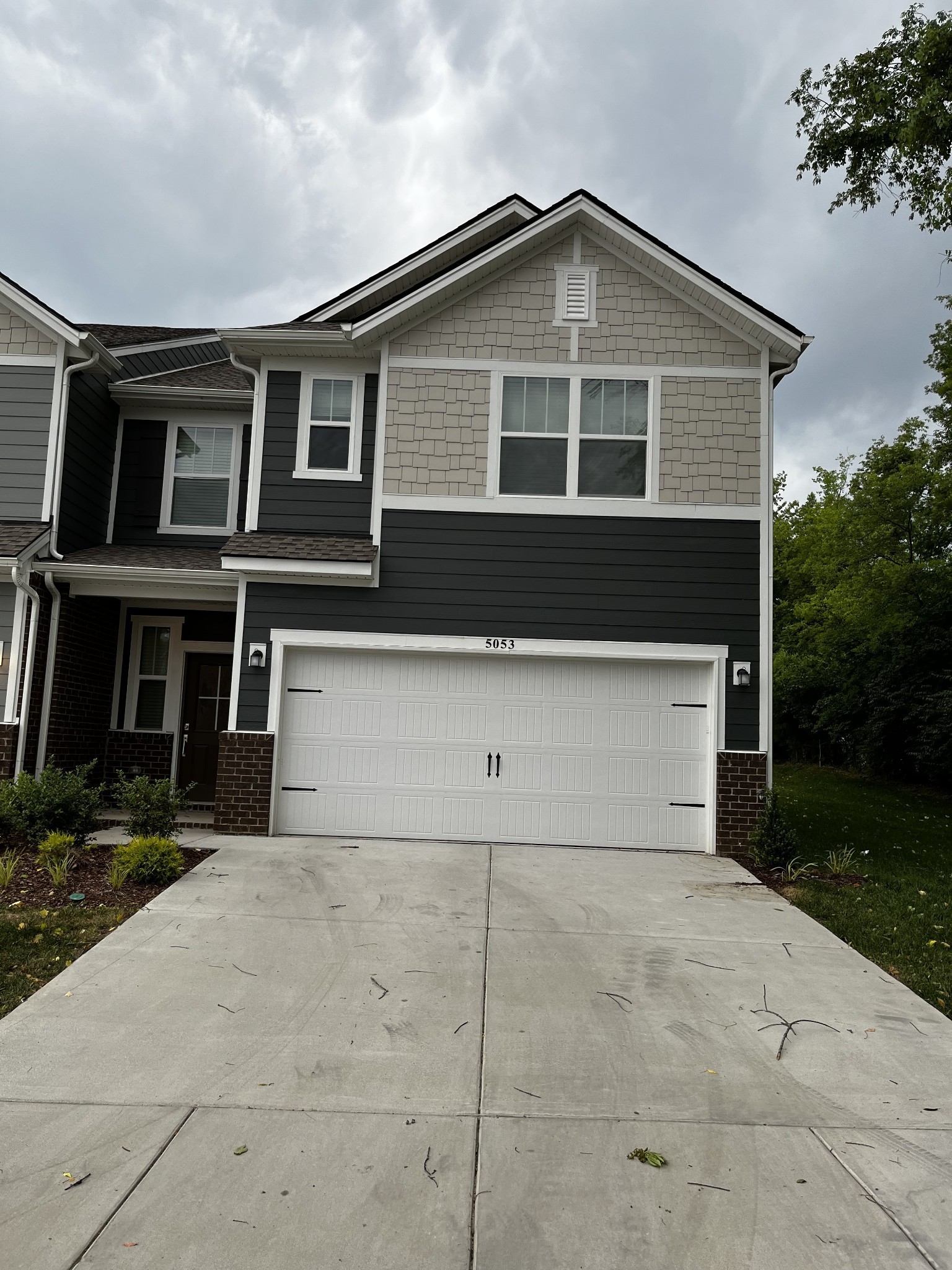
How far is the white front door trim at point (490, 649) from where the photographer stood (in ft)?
31.5

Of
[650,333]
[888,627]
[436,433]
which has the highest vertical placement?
[650,333]

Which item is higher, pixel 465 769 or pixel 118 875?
pixel 465 769

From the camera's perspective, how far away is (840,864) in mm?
8906

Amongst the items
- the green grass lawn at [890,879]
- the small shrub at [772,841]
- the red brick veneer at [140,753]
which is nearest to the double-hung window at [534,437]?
the small shrub at [772,841]

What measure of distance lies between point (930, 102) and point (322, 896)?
11.0m

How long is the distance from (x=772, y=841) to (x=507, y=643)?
11.6ft

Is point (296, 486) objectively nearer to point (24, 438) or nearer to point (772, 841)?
point (24, 438)

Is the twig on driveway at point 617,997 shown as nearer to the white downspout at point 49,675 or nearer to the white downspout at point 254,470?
the white downspout at point 254,470

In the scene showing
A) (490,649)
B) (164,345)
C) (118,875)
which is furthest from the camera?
(164,345)

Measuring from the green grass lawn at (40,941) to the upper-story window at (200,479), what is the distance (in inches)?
252

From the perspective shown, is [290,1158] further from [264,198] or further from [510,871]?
[264,198]

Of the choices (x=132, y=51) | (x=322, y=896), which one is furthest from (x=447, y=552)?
(x=132, y=51)

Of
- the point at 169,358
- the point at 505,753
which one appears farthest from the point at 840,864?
the point at 169,358

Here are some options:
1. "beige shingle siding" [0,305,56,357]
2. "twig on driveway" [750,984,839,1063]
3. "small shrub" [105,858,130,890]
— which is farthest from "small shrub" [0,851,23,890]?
"beige shingle siding" [0,305,56,357]
